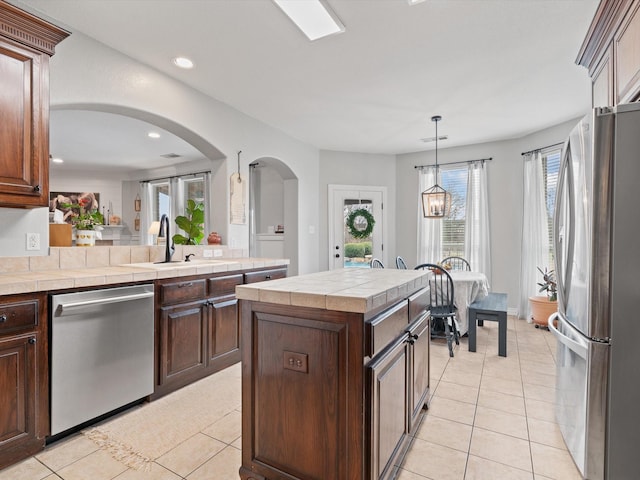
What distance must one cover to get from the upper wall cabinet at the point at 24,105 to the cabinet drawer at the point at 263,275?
5.40 ft

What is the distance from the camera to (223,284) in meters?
3.02

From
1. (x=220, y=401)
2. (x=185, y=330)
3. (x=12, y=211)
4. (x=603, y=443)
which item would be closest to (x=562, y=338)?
(x=603, y=443)

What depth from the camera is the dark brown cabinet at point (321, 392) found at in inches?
53.0

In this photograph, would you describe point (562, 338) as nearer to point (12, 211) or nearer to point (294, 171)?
point (12, 211)

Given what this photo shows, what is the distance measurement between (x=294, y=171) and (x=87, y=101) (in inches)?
119

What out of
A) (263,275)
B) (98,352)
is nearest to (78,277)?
(98,352)

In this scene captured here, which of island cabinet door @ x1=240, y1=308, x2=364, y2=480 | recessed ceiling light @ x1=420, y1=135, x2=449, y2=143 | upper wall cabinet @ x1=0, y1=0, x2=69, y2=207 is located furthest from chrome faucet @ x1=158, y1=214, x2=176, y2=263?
recessed ceiling light @ x1=420, y1=135, x2=449, y2=143

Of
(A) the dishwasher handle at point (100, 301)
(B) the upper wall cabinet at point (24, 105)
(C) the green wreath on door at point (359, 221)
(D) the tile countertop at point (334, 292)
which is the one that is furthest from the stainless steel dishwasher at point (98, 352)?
(C) the green wreath on door at point (359, 221)

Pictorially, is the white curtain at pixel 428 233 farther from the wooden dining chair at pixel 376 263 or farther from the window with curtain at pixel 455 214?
the wooden dining chair at pixel 376 263

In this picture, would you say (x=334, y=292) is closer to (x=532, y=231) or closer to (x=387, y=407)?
(x=387, y=407)

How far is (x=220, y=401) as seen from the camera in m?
2.55

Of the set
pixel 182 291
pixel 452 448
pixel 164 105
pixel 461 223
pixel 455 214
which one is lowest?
pixel 452 448

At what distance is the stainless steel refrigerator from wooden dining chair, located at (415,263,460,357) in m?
1.90

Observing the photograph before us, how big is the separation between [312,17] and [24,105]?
73.8 inches
